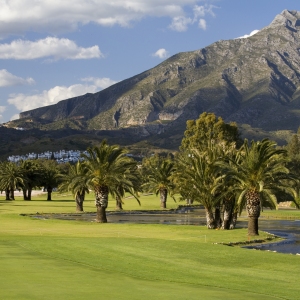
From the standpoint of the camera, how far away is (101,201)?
175ft

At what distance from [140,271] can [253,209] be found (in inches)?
879

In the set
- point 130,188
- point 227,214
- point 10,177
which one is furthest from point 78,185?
point 10,177

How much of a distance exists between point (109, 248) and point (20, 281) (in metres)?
12.0

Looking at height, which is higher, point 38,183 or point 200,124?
point 200,124

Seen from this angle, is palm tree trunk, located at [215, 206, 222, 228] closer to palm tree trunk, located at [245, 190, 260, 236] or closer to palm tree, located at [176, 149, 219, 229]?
palm tree, located at [176, 149, 219, 229]

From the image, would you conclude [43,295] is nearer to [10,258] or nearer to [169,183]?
[10,258]

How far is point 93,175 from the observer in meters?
53.5

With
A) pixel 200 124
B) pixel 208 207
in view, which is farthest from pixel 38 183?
pixel 208 207

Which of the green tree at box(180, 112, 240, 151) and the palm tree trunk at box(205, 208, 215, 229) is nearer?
the palm tree trunk at box(205, 208, 215, 229)

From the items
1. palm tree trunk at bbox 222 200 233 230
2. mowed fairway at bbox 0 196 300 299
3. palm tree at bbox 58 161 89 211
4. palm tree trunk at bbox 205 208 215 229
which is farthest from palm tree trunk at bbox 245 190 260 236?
palm tree at bbox 58 161 89 211

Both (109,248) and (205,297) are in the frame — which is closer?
(205,297)

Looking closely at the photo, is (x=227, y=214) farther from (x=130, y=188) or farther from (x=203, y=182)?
(x=130, y=188)

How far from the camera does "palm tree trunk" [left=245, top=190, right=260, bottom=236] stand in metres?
42.0

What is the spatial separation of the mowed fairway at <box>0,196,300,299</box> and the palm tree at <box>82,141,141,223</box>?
20659mm
